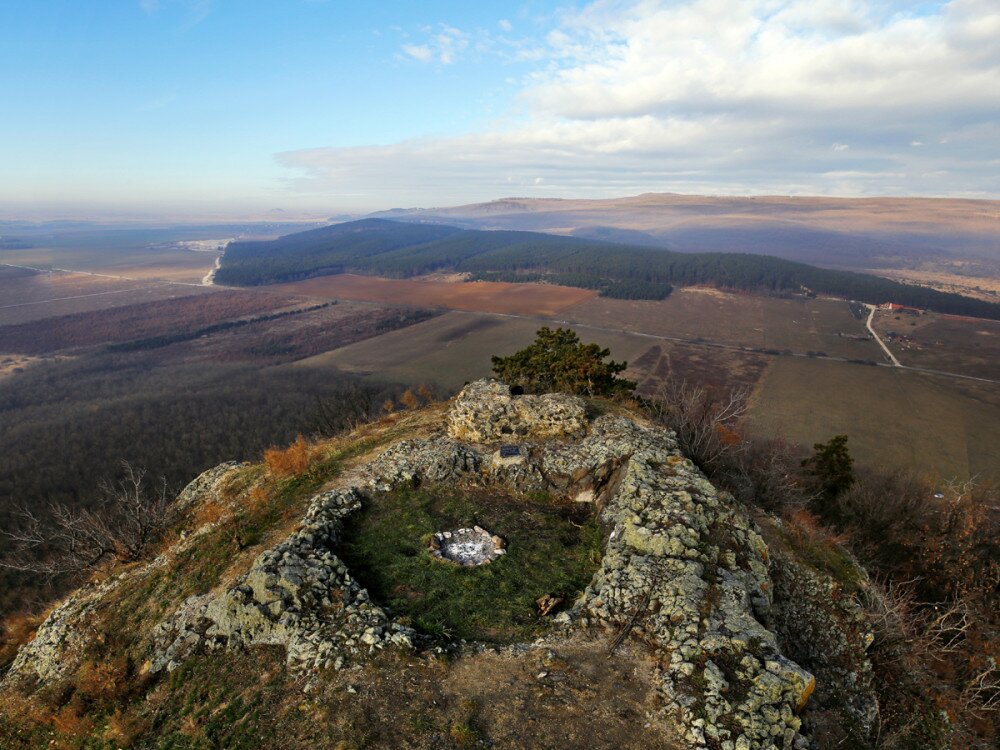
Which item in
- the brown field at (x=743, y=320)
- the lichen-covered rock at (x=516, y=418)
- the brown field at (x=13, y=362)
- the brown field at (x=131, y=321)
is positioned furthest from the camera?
the brown field at (x=131, y=321)

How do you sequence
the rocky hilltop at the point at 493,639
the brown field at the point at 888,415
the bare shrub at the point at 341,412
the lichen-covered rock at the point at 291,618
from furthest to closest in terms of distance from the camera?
the brown field at the point at 888,415 < the bare shrub at the point at 341,412 < the lichen-covered rock at the point at 291,618 < the rocky hilltop at the point at 493,639

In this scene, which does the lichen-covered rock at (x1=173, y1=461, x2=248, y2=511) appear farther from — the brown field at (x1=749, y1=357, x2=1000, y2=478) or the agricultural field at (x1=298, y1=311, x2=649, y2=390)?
the brown field at (x1=749, y1=357, x2=1000, y2=478)

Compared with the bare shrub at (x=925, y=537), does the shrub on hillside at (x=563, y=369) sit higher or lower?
higher

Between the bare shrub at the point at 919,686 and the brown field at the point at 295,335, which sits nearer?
the bare shrub at the point at 919,686

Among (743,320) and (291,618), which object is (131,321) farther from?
(743,320)

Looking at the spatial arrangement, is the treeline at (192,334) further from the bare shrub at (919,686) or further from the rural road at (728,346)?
the bare shrub at (919,686)

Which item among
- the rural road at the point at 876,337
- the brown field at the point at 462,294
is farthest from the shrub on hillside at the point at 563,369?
the brown field at the point at 462,294

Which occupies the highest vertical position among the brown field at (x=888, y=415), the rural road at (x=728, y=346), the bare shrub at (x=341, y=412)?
the bare shrub at (x=341, y=412)
